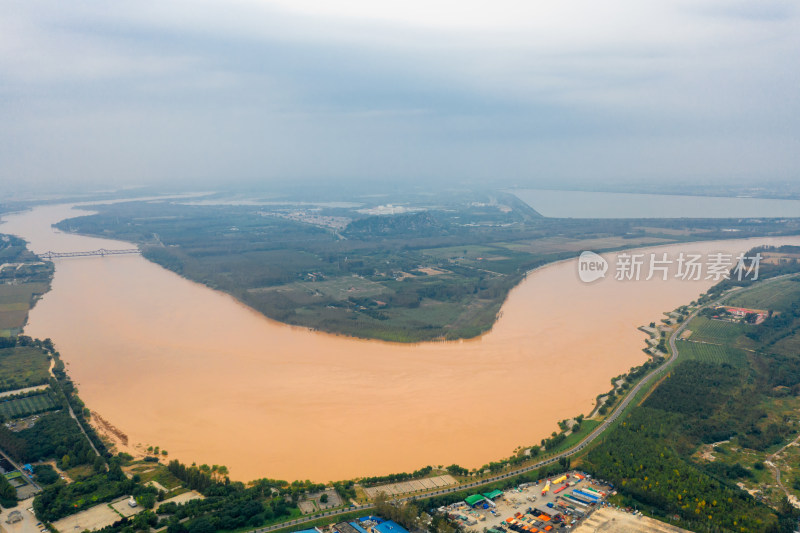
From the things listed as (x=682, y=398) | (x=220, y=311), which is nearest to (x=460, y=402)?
(x=682, y=398)

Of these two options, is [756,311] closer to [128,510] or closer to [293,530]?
[293,530]

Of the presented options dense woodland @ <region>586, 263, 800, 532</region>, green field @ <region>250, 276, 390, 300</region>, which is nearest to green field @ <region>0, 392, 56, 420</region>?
green field @ <region>250, 276, 390, 300</region>

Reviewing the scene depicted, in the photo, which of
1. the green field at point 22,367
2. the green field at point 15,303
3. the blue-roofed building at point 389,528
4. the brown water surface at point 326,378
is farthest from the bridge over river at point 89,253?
the blue-roofed building at point 389,528

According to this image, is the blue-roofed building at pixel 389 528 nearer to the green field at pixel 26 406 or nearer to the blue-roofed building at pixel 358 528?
the blue-roofed building at pixel 358 528

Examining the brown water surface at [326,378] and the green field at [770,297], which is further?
the green field at [770,297]

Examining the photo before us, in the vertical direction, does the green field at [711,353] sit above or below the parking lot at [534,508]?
above

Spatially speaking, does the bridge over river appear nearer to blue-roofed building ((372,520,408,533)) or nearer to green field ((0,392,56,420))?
green field ((0,392,56,420))
